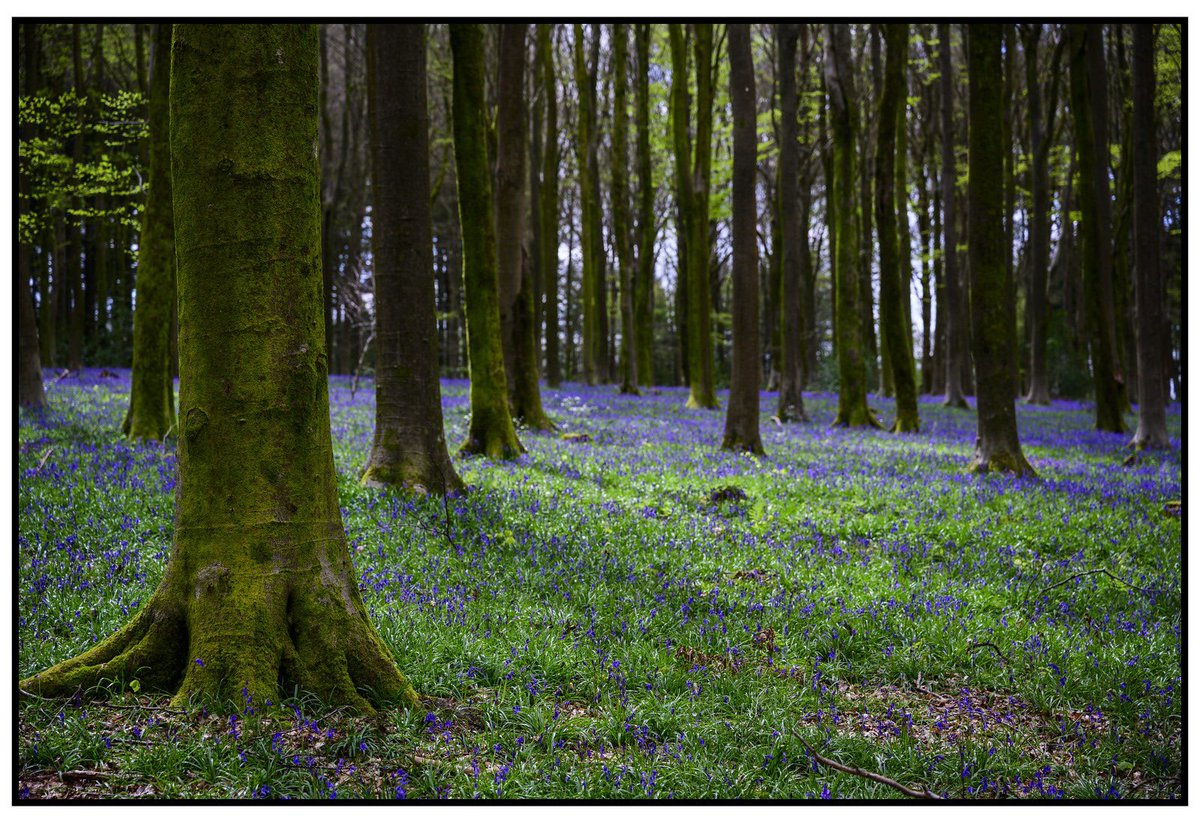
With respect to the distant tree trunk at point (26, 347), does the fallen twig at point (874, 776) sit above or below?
below

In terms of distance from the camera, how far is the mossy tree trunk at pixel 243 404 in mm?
3574

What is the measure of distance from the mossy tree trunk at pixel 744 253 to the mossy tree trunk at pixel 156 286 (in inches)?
326

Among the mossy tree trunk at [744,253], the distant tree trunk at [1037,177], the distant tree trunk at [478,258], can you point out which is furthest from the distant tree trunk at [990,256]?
the distant tree trunk at [1037,177]

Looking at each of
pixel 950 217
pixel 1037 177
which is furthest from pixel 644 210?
pixel 1037 177

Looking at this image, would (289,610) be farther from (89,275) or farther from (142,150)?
(89,275)

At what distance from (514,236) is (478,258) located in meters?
3.74

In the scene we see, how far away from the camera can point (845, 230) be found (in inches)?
723

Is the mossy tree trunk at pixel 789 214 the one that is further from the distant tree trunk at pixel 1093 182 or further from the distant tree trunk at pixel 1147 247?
the distant tree trunk at pixel 1147 247

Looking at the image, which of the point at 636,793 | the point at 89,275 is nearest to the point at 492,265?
the point at 636,793

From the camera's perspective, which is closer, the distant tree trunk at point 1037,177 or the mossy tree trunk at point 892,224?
the mossy tree trunk at point 892,224

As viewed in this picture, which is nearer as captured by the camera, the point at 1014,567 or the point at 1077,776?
the point at 1077,776

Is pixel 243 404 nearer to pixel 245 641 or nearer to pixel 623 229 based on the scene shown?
pixel 245 641

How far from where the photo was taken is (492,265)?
451 inches

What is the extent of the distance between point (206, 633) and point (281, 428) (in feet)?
3.17
